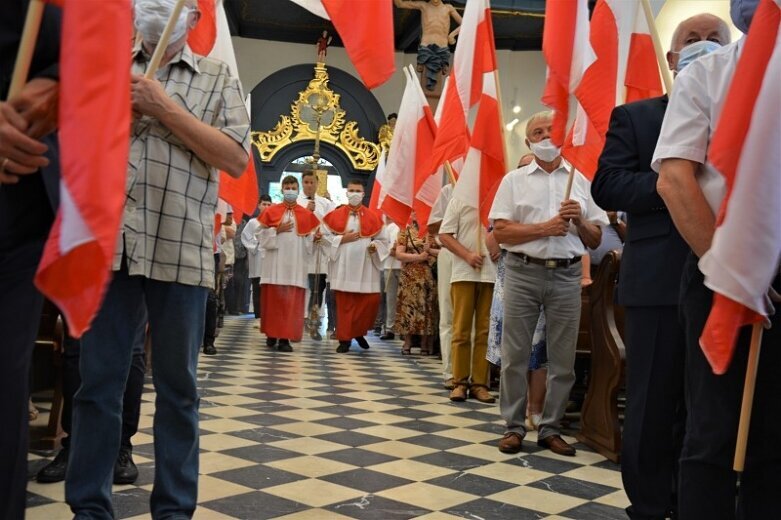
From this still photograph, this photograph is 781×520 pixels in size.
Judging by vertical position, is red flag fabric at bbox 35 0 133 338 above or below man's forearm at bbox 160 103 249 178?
below

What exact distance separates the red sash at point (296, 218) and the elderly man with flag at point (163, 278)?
22.9 ft

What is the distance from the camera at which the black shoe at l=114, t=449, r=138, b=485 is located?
3156mm

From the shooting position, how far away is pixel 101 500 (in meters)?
2.26

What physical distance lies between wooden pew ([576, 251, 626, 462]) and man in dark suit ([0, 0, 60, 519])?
319cm

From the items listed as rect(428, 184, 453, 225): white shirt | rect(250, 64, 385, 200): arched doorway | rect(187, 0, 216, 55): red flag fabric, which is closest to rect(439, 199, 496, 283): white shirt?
rect(428, 184, 453, 225): white shirt

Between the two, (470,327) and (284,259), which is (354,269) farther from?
(470,327)

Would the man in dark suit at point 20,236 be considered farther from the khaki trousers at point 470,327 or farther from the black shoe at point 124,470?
the khaki trousers at point 470,327

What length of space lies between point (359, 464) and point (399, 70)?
14.7 meters

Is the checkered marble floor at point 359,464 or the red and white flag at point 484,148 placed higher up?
the red and white flag at point 484,148

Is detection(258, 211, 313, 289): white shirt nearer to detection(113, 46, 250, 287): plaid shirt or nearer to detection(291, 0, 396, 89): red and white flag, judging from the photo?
detection(291, 0, 396, 89): red and white flag

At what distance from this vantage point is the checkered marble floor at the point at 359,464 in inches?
120

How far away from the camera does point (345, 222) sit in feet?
32.7

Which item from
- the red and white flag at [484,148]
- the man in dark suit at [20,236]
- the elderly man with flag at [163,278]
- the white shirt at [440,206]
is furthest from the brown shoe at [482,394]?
the man in dark suit at [20,236]

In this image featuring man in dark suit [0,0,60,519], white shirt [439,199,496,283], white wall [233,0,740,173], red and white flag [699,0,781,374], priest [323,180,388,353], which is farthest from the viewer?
white wall [233,0,740,173]
